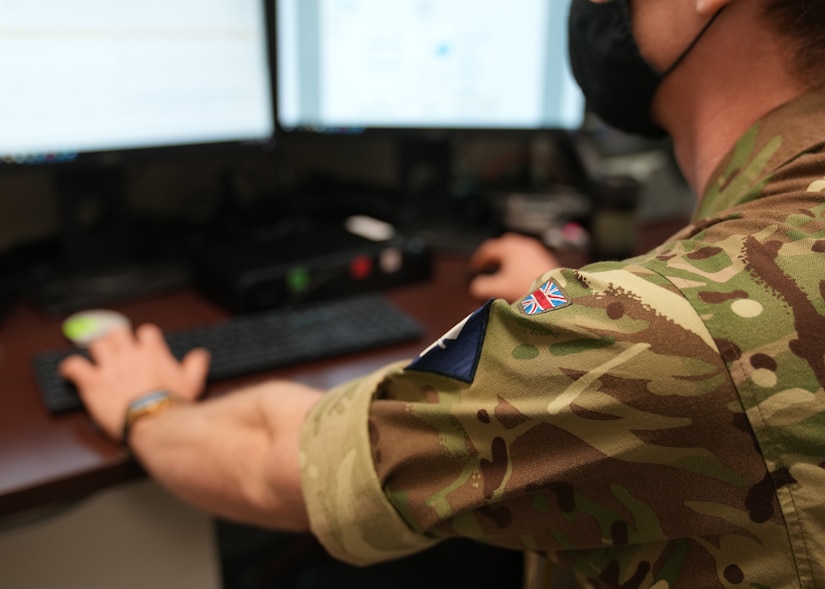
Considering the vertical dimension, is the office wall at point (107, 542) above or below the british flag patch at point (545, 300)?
below

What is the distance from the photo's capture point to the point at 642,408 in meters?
0.49

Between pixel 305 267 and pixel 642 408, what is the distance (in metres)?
0.63

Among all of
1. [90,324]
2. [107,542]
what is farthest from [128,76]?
[107,542]

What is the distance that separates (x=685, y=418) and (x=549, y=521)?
0.44 feet

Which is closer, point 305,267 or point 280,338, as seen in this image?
point 280,338

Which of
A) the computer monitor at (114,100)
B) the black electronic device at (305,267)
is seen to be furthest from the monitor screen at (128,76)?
the black electronic device at (305,267)

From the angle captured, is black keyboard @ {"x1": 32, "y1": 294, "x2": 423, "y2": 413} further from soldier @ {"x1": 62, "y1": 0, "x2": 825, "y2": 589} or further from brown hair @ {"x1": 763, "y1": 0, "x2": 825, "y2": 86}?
brown hair @ {"x1": 763, "y1": 0, "x2": 825, "y2": 86}

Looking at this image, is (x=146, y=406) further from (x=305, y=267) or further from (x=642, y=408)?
(x=642, y=408)

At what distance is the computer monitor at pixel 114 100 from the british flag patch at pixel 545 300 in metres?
0.71

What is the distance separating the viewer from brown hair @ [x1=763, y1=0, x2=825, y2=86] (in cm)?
60

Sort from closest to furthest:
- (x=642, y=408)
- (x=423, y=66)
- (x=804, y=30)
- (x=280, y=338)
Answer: (x=642, y=408), (x=804, y=30), (x=280, y=338), (x=423, y=66)

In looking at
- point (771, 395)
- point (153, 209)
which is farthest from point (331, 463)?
point (153, 209)

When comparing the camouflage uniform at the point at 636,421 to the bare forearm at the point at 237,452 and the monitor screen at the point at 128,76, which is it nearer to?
the bare forearm at the point at 237,452

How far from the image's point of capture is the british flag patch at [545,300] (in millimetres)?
535
